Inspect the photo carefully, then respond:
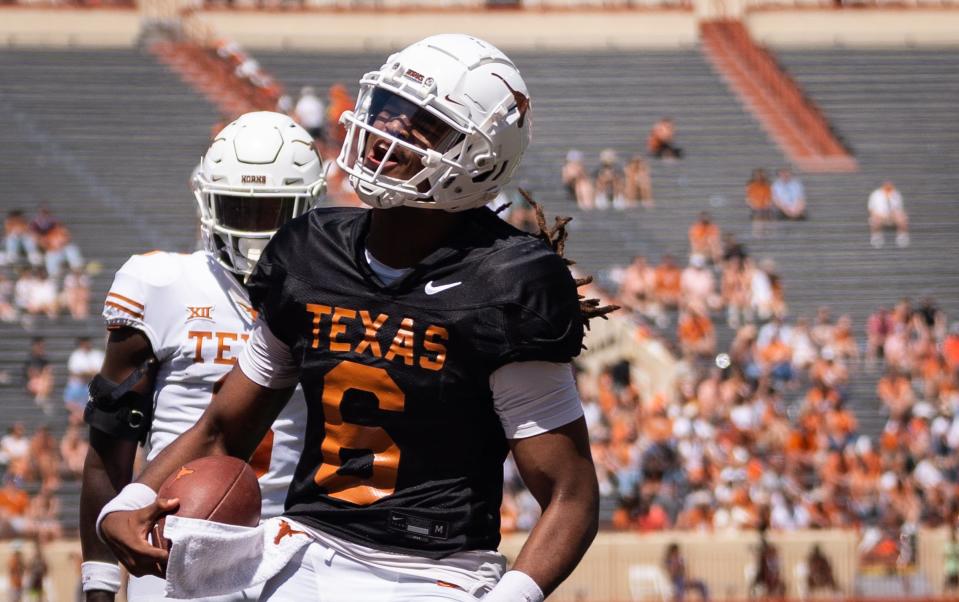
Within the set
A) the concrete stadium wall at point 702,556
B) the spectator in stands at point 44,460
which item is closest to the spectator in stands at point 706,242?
the concrete stadium wall at point 702,556

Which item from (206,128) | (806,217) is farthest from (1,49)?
(806,217)

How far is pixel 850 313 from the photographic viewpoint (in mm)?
22562

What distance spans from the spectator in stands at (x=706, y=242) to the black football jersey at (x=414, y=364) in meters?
18.8

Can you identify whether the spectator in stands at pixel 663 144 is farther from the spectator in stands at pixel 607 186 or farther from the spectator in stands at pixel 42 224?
the spectator in stands at pixel 42 224

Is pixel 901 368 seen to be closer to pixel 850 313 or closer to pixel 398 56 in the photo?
pixel 850 313

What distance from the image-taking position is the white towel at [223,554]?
3541 millimetres

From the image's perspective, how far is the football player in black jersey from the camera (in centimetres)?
356

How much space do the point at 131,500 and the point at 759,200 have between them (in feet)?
70.8

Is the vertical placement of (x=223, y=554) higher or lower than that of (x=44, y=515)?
higher

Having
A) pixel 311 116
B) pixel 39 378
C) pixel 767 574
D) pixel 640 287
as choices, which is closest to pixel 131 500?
pixel 767 574

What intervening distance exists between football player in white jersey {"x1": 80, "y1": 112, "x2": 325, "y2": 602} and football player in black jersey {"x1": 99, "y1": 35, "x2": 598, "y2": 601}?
134cm

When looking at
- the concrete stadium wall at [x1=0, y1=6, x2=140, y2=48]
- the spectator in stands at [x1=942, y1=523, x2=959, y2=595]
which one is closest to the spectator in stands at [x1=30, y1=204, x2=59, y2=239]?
the concrete stadium wall at [x1=0, y1=6, x2=140, y2=48]

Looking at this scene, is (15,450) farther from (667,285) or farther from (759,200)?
(759,200)

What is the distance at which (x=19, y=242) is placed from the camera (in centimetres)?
2086
